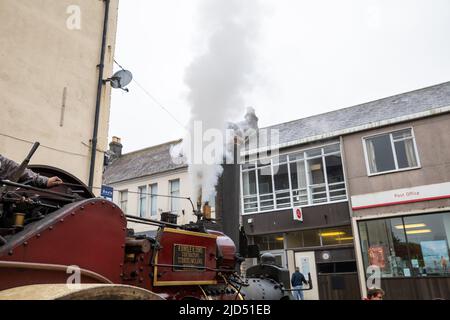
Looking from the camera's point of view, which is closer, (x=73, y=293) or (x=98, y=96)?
(x=73, y=293)

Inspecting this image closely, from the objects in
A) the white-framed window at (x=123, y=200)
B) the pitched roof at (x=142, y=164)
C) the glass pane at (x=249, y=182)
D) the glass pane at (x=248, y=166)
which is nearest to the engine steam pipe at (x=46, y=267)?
the glass pane at (x=249, y=182)

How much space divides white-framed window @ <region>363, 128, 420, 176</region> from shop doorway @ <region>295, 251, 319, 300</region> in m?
3.95

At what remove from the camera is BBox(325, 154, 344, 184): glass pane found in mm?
14625

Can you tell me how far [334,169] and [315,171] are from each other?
819 mm

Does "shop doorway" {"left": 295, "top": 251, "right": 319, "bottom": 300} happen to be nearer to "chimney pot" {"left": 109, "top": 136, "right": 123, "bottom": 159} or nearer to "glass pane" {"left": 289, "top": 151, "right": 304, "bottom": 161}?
"glass pane" {"left": 289, "top": 151, "right": 304, "bottom": 161}

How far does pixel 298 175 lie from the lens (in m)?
15.4

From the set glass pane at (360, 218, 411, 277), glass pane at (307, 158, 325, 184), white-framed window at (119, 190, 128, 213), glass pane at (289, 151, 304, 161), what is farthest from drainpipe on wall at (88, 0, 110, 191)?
white-framed window at (119, 190, 128, 213)

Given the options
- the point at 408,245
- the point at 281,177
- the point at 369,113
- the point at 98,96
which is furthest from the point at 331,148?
the point at 98,96

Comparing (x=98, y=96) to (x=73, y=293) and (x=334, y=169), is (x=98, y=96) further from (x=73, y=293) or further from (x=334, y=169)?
(x=334, y=169)

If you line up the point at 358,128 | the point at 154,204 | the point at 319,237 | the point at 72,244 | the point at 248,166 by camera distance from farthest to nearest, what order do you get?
the point at 154,204
the point at 248,166
the point at 319,237
the point at 358,128
the point at 72,244

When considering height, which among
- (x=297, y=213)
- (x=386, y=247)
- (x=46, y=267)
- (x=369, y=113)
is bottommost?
(x=46, y=267)

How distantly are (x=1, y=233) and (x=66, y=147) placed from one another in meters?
6.32
